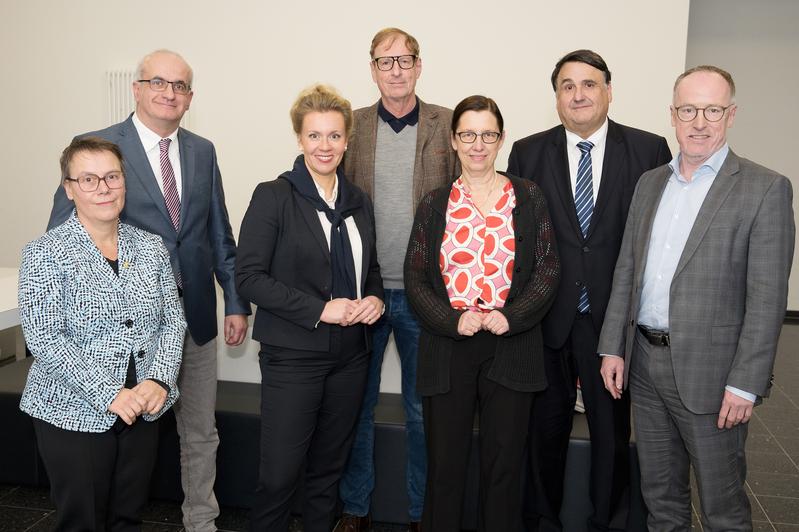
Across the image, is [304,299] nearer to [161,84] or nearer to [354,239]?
[354,239]

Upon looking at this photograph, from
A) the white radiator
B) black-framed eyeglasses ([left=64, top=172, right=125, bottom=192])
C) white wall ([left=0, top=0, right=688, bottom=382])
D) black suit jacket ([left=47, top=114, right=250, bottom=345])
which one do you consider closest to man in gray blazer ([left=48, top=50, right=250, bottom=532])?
black suit jacket ([left=47, top=114, right=250, bottom=345])

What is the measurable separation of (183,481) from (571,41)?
3.79 meters

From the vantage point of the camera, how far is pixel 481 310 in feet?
7.69

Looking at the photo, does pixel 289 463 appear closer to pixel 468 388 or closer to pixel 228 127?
pixel 468 388

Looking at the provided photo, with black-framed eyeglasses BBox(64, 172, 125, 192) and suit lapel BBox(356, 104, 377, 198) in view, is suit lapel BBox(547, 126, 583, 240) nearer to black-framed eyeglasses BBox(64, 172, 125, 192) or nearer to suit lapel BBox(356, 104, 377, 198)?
suit lapel BBox(356, 104, 377, 198)

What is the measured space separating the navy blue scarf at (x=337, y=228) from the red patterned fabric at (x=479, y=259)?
34 centimetres

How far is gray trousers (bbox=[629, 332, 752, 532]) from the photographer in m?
2.19

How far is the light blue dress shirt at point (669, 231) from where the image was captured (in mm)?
2213

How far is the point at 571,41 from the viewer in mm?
4742

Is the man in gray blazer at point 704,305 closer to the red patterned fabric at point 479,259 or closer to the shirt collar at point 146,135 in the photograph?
the red patterned fabric at point 479,259

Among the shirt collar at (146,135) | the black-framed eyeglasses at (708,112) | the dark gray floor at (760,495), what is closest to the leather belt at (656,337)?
the black-framed eyeglasses at (708,112)

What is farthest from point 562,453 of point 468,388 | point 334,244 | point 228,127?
A: point 228,127

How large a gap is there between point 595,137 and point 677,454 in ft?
3.99

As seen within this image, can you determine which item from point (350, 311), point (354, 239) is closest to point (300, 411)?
point (350, 311)
